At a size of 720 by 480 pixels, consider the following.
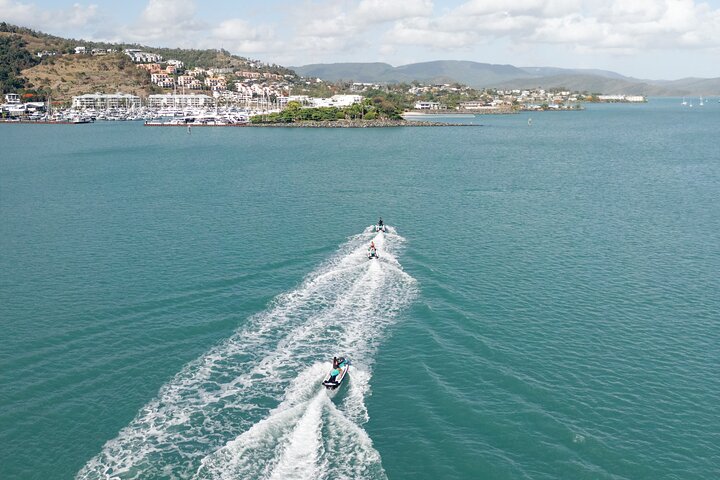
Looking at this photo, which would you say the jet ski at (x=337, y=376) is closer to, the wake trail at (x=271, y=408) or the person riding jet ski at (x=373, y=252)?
the wake trail at (x=271, y=408)

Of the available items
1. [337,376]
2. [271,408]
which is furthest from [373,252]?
[271,408]

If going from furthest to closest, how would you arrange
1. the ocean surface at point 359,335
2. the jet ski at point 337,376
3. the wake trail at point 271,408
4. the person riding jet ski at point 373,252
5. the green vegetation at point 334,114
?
1. the green vegetation at point 334,114
2. the person riding jet ski at point 373,252
3. the jet ski at point 337,376
4. the ocean surface at point 359,335
5. the wake trail at point 271,408

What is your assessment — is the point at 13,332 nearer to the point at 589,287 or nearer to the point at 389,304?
the point at 389,304

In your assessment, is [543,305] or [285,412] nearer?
[285,412]

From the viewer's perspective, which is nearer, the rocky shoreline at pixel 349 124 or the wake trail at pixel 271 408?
the wake trail at pixel 271 408

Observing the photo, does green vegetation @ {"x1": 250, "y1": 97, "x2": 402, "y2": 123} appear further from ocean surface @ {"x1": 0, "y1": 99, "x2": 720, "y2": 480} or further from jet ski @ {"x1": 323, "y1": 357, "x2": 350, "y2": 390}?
jet ski @ {"x1": 323, "y1": 357, "x2": 350, "y2": 390}

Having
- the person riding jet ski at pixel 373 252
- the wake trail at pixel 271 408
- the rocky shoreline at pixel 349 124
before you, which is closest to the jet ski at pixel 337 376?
the wake trail at pixel 271 408

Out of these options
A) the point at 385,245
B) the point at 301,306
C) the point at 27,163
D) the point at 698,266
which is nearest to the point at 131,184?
the point at 27,163

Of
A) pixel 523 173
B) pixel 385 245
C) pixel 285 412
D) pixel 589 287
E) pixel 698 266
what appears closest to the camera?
pixel 285 412
